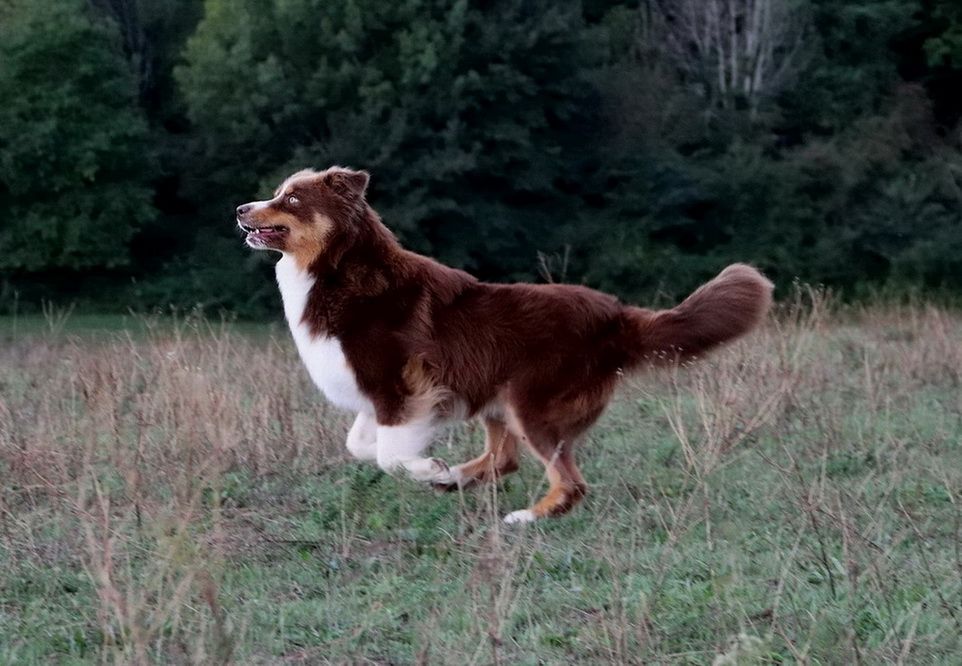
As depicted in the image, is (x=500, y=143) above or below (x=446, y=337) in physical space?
below

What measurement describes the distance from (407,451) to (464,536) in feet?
2.74

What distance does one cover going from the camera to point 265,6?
105 ft

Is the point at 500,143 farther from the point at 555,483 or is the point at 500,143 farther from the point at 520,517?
the point at 520,517

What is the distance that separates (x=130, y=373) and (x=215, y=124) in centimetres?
2385

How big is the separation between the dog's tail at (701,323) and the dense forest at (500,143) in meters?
23.6

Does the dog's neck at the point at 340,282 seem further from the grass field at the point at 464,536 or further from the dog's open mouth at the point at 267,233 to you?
the grass field at the point at 464,536

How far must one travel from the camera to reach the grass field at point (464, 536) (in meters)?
4.32

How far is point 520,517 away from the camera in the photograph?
6105mm

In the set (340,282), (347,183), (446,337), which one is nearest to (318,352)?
(340,282)

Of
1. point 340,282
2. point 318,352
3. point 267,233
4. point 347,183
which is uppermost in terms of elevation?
point 347,183

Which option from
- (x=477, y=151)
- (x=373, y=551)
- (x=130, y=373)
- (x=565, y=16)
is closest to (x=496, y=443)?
(x=373, y=551)

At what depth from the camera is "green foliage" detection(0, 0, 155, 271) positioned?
102 feet

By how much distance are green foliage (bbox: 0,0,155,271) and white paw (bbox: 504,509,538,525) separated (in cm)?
2671

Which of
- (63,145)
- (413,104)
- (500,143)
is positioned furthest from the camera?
(63,145)
